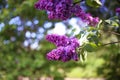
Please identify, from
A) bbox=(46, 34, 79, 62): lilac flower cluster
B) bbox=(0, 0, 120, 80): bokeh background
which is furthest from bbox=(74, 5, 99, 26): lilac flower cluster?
bbox=(0, 0, 120, 80): bokeh background

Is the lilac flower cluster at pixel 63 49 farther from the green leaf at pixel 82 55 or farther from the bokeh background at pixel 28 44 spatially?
the bokeh background at pixel 28 44

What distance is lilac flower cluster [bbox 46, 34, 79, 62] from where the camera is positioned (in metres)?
2.12

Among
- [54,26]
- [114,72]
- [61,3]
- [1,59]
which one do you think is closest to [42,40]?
[54,26]

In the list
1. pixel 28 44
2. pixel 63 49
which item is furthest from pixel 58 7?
pixel 28 44

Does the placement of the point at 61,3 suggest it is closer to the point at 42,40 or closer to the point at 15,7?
the point at 15,7

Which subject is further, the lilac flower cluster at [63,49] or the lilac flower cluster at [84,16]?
the lilac flower cluster at [84,16]

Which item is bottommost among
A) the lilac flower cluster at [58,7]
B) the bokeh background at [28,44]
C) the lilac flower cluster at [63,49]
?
the lilac flower cluster at [63,49]

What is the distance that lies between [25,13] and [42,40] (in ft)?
2.86

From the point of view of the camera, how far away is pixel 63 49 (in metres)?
A: 2.14

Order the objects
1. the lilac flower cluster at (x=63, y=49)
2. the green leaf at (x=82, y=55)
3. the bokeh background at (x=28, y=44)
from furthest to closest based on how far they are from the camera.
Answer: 1. the bokeh background at (x=28, y=44)
2. the green leaf at (x=82, y=55)
3. the lilac flower cluster at (x=63, y=49)

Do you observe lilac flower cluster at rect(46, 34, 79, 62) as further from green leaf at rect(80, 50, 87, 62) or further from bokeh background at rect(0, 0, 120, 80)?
bokeh background at rect(0, 0, 120, 80)

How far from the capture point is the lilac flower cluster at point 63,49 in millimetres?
2117

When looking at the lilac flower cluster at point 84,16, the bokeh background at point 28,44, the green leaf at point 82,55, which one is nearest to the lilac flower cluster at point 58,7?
the lilac flower cluster at point 84,16

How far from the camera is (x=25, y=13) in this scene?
270 inches
